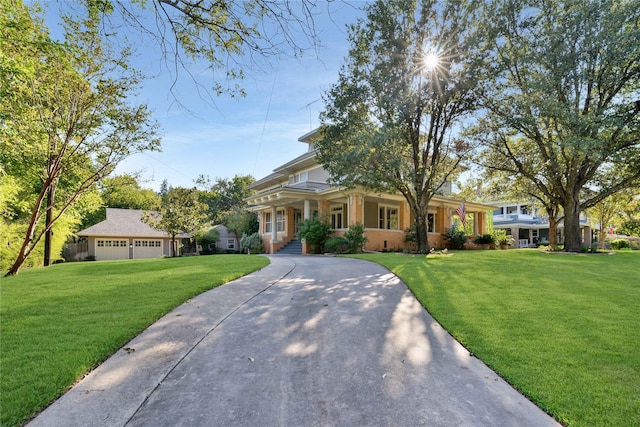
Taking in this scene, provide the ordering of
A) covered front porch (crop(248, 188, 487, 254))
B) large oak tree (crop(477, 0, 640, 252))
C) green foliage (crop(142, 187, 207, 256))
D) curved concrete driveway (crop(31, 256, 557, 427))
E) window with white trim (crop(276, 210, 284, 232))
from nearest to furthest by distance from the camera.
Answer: curved concrete driveway (crop(31, 256, 557, 427)), large oak tree (crop(477, 0, 640, 252)), covered front porch (crop(248, 188, 487, 254)), green foliage (crop(142, 187, 207, 256)), window with white trim (crop(276, 210, 284, 232))

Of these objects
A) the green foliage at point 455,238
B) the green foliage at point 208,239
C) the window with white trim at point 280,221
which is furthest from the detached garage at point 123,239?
→ the green foliage at point 455,238

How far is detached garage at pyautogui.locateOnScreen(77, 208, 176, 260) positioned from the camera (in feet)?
96.2

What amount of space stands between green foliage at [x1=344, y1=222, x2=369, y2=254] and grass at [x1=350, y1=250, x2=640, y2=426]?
29.5 feet

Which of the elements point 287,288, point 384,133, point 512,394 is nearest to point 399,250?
point 384,133

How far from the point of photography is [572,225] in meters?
16.3


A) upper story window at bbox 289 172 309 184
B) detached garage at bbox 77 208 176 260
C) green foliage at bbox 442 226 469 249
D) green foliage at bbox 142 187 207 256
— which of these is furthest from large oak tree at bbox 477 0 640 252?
detached garage at bbox 77 208 176 260

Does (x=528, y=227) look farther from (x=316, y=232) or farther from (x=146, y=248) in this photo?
(x=146, y=248)

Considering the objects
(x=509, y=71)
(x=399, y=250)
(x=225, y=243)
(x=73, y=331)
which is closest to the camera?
(x=73, y=331)

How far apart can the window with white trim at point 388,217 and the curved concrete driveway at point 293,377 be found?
1673cm

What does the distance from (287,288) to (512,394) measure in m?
5.18

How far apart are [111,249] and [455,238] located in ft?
94.8

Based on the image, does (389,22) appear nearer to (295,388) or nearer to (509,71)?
(509,71)

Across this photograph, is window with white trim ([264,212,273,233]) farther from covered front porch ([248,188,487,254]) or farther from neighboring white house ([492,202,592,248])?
neighboring white house ([492,202,592,248])

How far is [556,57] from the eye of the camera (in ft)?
45.3
